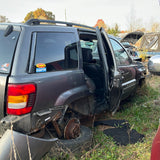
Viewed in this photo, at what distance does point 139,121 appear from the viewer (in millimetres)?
3785

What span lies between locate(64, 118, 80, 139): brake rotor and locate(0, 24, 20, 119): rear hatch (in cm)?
98

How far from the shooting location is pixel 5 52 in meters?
2.19

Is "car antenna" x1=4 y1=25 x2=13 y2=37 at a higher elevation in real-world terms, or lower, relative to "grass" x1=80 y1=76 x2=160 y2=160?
higher

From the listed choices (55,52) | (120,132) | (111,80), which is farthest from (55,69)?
(120,132)

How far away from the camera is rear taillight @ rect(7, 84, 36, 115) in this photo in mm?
2037

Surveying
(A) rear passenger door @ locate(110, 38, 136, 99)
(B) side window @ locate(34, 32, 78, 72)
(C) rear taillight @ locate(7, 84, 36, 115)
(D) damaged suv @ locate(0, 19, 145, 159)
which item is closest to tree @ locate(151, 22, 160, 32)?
(A) rear passenger door @ locate(110, 38, 136, 99)

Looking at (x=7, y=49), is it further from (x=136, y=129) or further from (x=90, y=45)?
(x=136, y=129)

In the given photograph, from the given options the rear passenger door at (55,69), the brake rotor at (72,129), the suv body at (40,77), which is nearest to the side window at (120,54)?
the suv body at (40,77)

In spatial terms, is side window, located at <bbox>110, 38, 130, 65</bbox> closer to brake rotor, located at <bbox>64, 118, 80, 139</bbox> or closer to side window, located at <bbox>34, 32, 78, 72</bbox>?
side window, located at <bbox>34, 32, 78, 72</bbox>

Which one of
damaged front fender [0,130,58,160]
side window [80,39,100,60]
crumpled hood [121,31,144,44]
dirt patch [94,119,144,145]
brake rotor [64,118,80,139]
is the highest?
crumpled hood [121,31,144,44]

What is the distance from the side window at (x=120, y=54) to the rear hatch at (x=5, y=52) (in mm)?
2226

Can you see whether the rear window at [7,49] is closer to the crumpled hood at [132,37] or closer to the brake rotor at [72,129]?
the brake rotor at [72,129]

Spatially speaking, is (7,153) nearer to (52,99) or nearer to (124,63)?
(52,99)

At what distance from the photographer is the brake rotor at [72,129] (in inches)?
107
